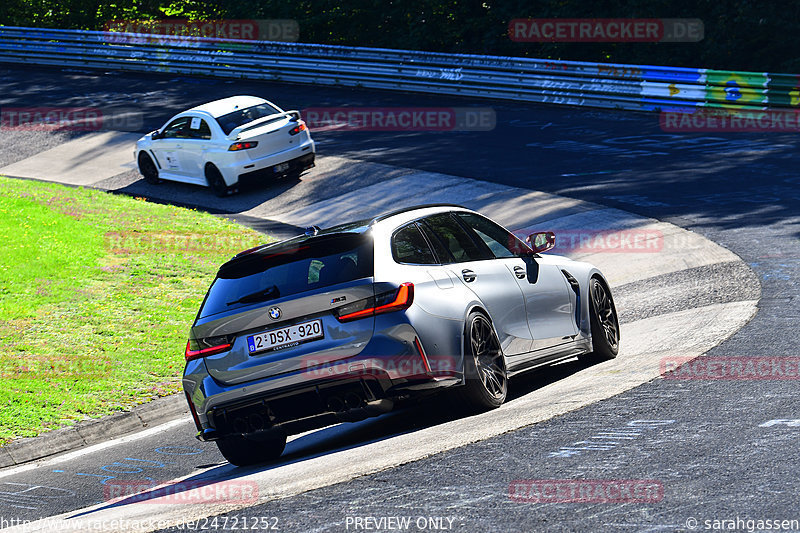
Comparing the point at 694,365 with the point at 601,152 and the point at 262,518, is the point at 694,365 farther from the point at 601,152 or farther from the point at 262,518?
the point at 601,152

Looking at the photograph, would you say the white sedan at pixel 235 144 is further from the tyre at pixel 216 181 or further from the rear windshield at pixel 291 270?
the rear windshield at pixel 291 270

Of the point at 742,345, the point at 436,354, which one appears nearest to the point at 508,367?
the point at 436,354

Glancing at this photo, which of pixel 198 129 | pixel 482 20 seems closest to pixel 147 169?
pixel 198 129

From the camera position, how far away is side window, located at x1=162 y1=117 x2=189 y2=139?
2203cm

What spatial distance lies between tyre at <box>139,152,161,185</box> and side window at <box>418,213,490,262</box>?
1568 cm

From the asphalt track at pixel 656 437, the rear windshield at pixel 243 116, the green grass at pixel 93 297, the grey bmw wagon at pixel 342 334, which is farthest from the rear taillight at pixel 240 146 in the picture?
the grey bmw wagon at pixel 342 334

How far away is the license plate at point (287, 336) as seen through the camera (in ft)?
22.8

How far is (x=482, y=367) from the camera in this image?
7.49 meters

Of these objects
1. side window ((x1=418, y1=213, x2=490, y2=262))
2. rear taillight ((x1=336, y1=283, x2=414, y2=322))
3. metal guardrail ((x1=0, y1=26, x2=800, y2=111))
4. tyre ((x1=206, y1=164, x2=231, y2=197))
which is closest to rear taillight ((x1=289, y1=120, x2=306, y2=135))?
tyre ((x1=206, y1=164, x2=231, y2=197))

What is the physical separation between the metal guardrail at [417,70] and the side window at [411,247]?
56.0 ft

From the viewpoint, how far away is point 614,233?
49.5ft

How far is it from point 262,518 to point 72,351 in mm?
6623

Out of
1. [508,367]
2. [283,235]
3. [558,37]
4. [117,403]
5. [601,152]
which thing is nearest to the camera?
[508,367]

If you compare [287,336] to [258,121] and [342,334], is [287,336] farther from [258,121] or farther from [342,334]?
Answer: [258,121]
